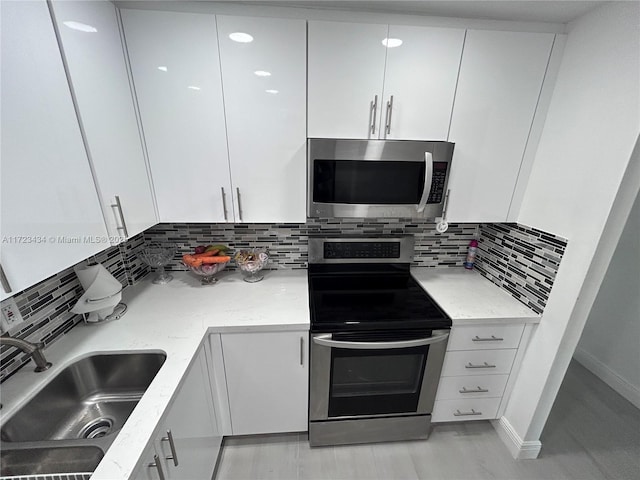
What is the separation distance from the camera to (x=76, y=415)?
103 cm

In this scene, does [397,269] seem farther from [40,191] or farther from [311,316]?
[40,191]

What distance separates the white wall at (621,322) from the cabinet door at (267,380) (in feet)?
7.74

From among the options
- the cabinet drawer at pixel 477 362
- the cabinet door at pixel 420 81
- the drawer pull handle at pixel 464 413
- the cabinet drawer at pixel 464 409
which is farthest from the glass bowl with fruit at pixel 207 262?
the drawer pull handle at pixel 464 413

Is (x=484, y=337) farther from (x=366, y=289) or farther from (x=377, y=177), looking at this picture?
(x=377, y=177)

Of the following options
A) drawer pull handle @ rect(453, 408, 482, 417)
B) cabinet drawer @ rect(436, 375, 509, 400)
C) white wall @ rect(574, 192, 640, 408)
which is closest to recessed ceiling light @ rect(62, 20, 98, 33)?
cabinet drawer @ rect(436, 375, 509, 400)

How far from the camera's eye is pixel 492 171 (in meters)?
1.41

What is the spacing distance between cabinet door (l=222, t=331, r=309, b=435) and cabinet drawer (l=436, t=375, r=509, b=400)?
2.55 feet

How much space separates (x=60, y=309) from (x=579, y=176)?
2.31m

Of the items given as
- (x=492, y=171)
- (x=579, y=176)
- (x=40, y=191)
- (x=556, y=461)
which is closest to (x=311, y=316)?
(x=40, y=191)

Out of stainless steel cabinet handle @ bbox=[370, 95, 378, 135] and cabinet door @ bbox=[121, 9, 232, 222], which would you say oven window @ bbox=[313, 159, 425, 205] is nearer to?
stainless steel cabinet handle @ bbox=[370, 95, 378, 135]

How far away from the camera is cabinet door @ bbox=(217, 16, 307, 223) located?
3.78 ft

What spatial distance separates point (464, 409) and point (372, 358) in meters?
0.73

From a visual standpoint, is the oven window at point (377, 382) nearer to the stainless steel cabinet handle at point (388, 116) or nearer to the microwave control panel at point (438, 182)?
the microwave control panel at point (438, 182)

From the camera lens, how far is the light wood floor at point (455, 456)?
4.82 feet
